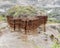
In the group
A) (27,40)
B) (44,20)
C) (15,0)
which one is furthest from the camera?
(15,0)

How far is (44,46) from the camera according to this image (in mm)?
3605

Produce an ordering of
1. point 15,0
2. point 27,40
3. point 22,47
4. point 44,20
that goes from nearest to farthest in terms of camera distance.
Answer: point 22,47 → point 27,40 → point 44,20 → point 15,0

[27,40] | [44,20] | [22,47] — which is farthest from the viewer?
[44,20]

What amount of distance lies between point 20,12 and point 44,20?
0.57 metres

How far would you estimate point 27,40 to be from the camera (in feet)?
12.6

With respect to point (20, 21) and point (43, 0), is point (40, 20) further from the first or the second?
point (43, 0)

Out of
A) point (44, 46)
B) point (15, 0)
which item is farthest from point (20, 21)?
point (15, 0)

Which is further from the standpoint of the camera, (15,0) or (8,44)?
(15,0)

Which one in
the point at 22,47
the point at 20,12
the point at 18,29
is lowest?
the point at 22,47

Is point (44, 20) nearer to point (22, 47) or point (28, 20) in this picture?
point (28, 20)

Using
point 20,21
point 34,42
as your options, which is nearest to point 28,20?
point 20,21

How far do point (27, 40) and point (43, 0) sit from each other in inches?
418

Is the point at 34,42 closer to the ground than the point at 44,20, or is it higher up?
closer to the ground

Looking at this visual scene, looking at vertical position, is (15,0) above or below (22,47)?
above
